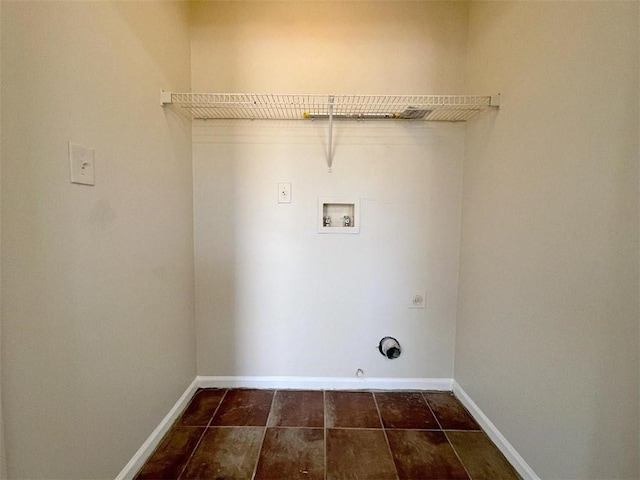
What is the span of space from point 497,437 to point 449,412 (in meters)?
0.27

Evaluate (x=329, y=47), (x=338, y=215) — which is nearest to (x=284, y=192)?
(x=338, y=215)

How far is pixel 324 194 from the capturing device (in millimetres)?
1687

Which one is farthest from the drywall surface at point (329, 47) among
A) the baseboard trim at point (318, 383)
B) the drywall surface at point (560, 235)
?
the baseboard trim at point (318, 383)

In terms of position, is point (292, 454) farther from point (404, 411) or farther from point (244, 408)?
point (404, 411)

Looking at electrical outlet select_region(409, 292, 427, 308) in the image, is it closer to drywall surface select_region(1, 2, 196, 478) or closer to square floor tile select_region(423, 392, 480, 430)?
square floor tile select_region(423, 392, 480, 430)

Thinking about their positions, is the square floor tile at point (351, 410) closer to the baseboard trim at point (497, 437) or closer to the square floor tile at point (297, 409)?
the square floor tile at point (297, 409)

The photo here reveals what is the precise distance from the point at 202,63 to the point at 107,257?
4.28 ft

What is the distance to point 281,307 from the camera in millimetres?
1744

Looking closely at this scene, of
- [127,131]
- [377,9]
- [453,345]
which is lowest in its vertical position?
[453,345]

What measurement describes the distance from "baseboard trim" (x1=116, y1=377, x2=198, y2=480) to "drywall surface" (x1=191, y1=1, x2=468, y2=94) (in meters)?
1.87

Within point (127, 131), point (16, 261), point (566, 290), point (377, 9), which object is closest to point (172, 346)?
point (16, 261)

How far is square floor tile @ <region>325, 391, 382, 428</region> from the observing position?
1.47 metres

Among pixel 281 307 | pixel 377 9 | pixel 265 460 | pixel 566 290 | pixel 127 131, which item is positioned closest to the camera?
pixel 566 290

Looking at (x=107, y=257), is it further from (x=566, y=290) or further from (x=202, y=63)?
(x=566, y=290)
